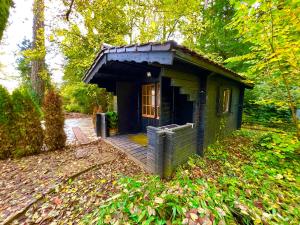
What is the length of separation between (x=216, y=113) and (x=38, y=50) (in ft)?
32.2

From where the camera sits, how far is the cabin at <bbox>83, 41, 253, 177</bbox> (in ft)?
10.6

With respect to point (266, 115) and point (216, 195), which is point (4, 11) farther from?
point (266, 115)

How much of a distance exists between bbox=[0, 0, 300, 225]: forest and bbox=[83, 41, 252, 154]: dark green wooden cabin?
2.87 feet

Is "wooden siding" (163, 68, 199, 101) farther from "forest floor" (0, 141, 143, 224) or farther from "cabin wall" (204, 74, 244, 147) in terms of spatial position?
"forest floor" (0, 141, 143, 224)

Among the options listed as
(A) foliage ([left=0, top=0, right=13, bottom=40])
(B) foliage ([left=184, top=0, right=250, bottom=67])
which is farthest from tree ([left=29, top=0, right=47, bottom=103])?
(B) foliage ([left=184, top=0, right=250, bottom=67])

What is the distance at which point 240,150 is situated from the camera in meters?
5.27

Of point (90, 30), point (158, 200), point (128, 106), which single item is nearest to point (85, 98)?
point (90, 30)

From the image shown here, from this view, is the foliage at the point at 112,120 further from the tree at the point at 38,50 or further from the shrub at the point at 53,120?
the tree at the point at 38,50

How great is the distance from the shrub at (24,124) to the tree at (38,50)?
5.18m

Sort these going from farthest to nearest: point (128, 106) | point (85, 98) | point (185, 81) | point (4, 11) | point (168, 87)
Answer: point (85, 98) < point (4, 11) < point (128, 106) < point (168, 87) < point (185, 81)

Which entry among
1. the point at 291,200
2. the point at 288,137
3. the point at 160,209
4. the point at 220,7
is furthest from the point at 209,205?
the point at 220,7

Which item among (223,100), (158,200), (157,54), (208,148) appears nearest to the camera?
(158,200)

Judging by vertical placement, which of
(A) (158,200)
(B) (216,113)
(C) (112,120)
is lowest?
(A) (158,200)

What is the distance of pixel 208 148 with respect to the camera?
501cm
